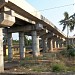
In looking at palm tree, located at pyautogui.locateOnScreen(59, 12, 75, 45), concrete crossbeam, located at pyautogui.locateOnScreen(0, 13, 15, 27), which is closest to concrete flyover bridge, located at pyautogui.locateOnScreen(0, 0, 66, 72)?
concrete crossbeam, located at pyautogui.locateOnScreen(0, 13, 15, 27)

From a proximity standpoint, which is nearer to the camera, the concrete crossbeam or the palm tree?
the concrete crossbeam

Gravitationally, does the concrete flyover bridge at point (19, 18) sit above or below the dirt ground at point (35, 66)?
above

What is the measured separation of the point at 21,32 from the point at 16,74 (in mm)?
20090

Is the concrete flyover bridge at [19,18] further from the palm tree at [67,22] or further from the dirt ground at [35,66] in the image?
the palm tree at [67,22]

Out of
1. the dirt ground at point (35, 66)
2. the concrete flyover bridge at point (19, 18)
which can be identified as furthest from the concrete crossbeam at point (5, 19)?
the dirt ground at point (35, 66)

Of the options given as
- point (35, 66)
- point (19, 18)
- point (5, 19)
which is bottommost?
point (35, 66)

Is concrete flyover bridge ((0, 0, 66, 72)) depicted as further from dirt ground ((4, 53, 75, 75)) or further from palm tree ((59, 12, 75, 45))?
palm tree ((59, 12, 75, 45))

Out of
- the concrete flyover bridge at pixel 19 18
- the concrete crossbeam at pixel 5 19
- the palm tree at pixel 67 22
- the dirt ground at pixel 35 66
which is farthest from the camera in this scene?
the palm tree at pixel 67 22

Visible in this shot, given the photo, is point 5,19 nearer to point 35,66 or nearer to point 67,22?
point 35,66

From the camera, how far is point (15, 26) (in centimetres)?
3155

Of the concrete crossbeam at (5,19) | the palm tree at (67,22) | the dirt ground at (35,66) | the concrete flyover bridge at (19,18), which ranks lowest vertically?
the dirt ground at (35,66)

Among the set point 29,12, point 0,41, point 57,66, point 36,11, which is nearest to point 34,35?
point 36,11

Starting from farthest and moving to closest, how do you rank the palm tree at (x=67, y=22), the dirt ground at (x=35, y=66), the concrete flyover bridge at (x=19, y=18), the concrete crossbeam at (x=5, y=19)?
the palm tree at (x=67, y=22) → the dirt ground at (x=35, y=66) → the concrete flyover bridge at (x=19, y=18) → the concrete crossbeam at (x=5, y=19)

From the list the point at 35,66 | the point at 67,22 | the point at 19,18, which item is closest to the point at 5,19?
the point at 35,66
